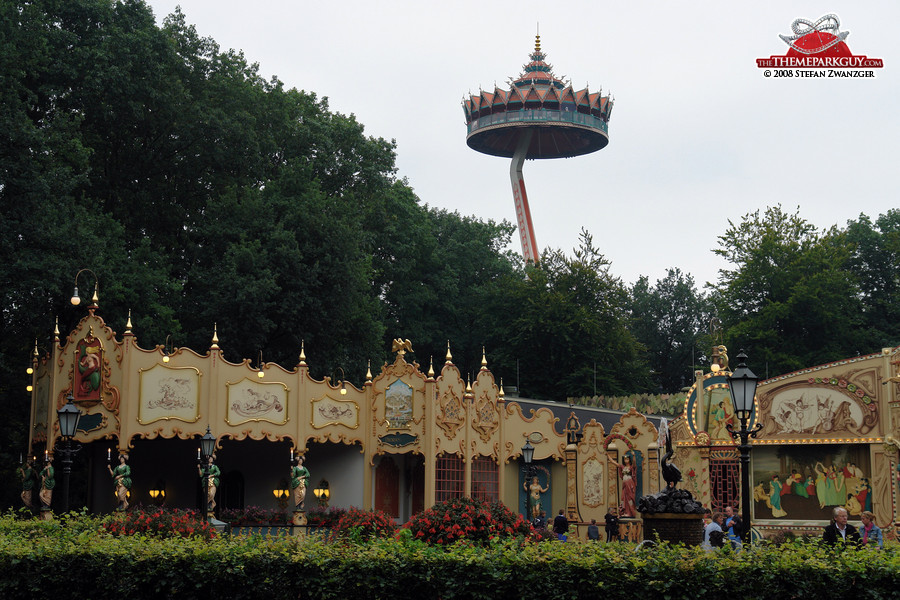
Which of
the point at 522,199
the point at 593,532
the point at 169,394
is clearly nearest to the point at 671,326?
→ the point at 522,199

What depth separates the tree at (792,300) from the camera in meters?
49.2

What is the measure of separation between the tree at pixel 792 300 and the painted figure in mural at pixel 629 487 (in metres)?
20.0

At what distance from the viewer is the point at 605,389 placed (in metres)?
57.0

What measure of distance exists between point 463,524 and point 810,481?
47.8 ft

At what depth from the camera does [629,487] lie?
3080 centimetres

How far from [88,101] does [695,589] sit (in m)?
33.6

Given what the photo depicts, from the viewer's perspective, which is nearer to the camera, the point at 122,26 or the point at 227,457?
the point at 227,457

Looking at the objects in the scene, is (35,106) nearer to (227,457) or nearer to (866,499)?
(227,457)

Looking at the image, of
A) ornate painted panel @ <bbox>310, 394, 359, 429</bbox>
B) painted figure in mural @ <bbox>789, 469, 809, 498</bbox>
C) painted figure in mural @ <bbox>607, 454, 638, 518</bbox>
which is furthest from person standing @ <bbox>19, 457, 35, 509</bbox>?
painted figure in mural @ <bbox>789, 469, 809, 498</bbox>

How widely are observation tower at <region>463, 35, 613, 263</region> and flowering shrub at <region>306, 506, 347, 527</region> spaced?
43.3 meters

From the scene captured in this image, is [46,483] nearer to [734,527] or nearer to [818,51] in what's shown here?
[734,527]

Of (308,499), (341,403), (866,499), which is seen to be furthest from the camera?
(308,499)

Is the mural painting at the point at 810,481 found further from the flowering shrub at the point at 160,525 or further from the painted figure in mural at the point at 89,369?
the painted figure in mural at the point at 89,369

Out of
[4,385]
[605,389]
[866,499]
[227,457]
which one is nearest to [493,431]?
[227,457]
